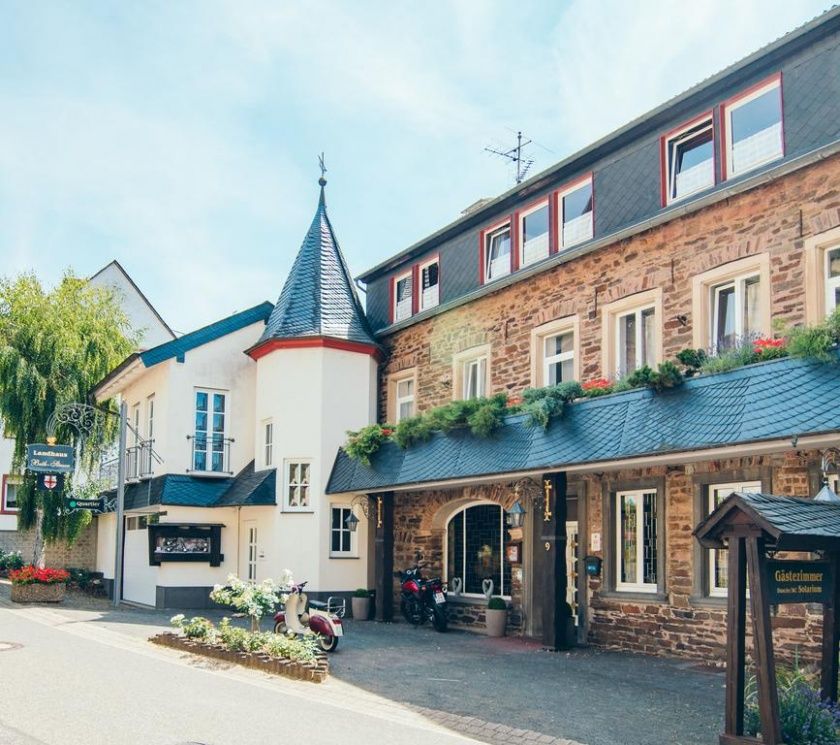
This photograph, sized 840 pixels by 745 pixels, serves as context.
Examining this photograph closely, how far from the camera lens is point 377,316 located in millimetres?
22875

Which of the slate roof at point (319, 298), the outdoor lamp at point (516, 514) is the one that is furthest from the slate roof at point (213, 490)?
the outdoor lamp at point (516, 514)

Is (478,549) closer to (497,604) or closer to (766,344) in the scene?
(497,604)

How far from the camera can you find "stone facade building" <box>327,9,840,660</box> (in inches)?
485

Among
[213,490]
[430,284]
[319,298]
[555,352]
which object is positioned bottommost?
[213,490]

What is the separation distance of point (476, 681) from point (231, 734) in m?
4.26

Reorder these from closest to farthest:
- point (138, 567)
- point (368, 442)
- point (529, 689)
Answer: point (529, 689), point (368, 442), point (138, 567)

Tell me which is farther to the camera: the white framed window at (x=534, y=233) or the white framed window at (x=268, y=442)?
the white framed window at (x=268, y=442)

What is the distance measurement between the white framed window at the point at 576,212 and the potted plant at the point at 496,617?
626 centimetres

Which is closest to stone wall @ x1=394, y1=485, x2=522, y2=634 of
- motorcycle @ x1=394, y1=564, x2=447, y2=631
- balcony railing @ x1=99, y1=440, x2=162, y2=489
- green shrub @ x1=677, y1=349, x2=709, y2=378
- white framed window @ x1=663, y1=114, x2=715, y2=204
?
motorcycle @ x1=394, y1=564, x2=447, y2=631

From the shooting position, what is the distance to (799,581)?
8203 millimetres

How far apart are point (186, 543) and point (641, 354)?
11.8 meters

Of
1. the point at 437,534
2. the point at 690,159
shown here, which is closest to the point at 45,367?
the point at 437,534

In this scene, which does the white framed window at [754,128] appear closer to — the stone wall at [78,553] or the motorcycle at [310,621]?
the motorcycle at [310,621]

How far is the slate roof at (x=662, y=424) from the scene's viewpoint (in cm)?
1061
